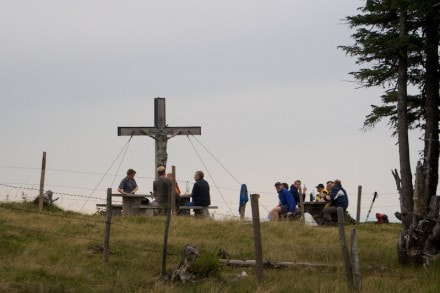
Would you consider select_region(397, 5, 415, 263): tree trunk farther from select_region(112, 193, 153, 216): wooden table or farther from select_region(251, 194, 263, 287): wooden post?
select_region(251, 194, 263, 287): wooden post

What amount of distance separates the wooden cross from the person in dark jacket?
14.3ft

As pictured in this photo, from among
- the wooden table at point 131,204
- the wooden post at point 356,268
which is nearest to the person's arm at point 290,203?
the wooden table at point 131,204

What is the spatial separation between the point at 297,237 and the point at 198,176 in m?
4.59

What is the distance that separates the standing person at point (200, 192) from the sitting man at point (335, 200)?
12.0 feet

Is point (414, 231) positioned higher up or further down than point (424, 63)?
further down

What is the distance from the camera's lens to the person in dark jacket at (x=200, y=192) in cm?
2441

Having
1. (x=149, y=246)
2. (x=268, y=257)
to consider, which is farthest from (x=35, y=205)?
(x=268, y=257)

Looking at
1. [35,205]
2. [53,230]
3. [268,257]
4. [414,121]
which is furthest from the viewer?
[414,121]

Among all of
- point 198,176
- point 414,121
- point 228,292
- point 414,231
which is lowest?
point 228,292

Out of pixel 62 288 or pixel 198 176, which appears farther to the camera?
pixel 198 176

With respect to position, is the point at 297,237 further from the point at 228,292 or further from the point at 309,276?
the point at 228,292

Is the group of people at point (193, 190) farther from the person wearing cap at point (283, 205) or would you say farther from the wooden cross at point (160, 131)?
the wooden cross at point (160, 131)

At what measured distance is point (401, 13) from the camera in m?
24.9

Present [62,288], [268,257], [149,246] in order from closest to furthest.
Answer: [62,288]
[268,257]
[149,246]
